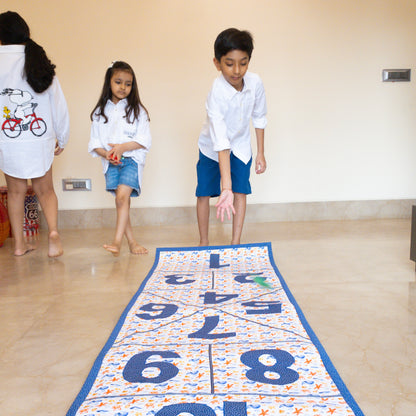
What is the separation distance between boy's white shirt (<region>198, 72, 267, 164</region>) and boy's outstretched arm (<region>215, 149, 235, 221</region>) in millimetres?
47

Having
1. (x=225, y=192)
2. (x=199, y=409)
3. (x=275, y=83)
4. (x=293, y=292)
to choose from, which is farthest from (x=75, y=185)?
(x=199, y=409)

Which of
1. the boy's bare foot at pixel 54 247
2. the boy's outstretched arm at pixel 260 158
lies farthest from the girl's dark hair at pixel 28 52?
the boy's outstretched arm at pixel 260 158

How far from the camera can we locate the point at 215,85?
221 centimetres

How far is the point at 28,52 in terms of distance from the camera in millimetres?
2240

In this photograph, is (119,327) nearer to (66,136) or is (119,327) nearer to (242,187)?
(242,187)

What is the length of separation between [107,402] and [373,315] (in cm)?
86

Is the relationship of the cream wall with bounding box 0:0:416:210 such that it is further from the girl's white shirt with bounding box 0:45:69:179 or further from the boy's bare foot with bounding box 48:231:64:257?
the boy's bare foot with bounding box 48:231:64:257

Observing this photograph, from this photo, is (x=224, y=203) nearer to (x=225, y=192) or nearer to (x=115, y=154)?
(x=225, y=192)

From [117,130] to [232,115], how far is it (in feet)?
1.90

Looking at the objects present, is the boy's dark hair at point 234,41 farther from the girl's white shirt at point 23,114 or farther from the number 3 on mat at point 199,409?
the number 3 on mat at point 199,409

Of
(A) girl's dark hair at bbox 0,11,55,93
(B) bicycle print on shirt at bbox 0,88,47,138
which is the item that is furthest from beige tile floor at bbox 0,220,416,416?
(A) girl's dark hair at bbox 0,11,55,93

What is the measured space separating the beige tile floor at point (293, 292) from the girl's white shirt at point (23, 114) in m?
0.46

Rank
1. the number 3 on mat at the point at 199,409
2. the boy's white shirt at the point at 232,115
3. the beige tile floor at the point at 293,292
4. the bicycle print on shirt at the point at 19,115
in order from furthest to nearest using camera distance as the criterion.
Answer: the bicycle print on shirt at the point at 19,115, the boy's white shirt at the point at 232,115, the beige tile floor at the point at 293,292, the number 3 on mat at the point at 199,409

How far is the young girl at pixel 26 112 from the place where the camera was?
88.1 inches
